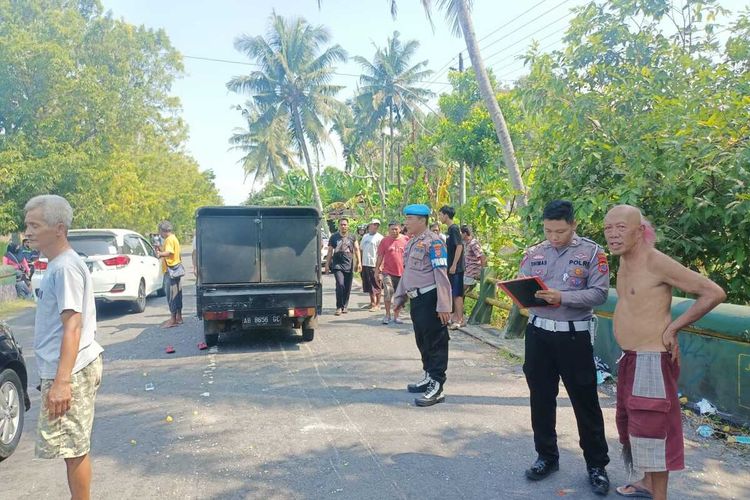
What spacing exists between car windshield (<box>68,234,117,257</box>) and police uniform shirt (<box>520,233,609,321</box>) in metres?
9.50

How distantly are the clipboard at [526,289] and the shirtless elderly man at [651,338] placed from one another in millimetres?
503

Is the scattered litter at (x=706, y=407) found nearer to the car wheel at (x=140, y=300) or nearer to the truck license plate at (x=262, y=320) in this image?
the truck license plate at (x=262, y=320)

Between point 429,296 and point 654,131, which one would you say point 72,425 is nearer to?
point 429,296

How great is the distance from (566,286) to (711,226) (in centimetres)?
368

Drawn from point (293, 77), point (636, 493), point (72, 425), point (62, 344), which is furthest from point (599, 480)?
point (293, 77)

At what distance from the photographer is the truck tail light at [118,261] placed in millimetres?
10836

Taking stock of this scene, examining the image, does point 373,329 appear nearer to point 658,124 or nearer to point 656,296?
point 658,124

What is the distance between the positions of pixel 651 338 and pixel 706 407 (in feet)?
7.23

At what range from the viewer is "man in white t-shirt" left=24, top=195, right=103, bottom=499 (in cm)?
289

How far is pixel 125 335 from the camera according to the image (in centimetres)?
936

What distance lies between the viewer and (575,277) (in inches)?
144

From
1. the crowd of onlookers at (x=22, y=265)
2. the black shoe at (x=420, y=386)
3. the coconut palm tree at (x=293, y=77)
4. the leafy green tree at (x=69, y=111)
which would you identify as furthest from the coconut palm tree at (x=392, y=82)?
the black shoe at (x=420, y=386)

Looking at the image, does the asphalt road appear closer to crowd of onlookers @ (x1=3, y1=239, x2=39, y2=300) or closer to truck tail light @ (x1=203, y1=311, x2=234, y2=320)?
truck tail light @ (x1=203, y1=311, x2=234, y2=320)

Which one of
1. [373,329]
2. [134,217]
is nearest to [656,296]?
[373,329]
